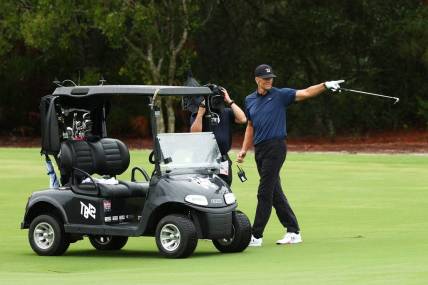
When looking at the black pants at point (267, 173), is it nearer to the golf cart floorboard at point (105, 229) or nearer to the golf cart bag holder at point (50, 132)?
the golf cart floorboard at point (105, 229)

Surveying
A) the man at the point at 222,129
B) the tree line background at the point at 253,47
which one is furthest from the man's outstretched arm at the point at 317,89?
the tree line background at the point at 253,47

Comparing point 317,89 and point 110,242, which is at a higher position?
point 317,89

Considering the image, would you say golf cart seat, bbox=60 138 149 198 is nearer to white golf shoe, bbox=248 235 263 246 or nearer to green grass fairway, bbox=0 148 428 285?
green grass fairway, bbox=0 148 428 285

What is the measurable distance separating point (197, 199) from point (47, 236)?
77.2 inches

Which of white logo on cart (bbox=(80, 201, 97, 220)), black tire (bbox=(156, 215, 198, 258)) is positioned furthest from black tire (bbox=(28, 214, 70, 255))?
black tire (bbox=(156, 215, 198, 258))

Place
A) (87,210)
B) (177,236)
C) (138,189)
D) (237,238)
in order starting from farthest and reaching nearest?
(138,189) < (87,210) < (237,238) < (177,236)

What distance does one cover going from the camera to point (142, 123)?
52625mm

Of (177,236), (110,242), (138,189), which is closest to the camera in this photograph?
(177,236)

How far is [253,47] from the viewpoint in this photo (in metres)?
51.0

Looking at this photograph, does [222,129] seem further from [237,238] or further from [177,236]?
[177,236]

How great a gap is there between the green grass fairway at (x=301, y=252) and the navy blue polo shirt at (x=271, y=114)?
1301 mm

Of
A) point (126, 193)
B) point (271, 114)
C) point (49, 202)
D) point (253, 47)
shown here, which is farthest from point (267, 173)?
point (253, 47)

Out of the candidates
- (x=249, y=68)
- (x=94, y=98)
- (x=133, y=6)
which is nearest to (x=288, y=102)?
(x=94, y=98)

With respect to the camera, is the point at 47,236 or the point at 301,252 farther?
the point at 47,236
